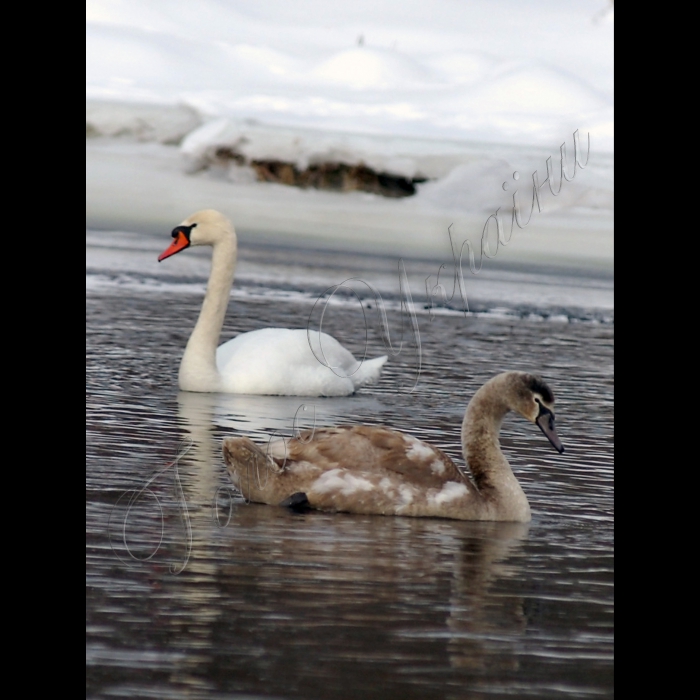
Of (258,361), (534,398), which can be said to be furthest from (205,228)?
(534,398)

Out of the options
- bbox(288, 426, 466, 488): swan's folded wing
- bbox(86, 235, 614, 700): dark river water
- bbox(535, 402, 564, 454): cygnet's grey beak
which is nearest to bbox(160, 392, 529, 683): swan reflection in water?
bbox(86, 235, 614, 700): dark river water

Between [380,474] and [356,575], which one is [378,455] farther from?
[356,575]

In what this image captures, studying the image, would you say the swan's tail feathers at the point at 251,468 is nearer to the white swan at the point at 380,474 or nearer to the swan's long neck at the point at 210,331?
the white swan at the point at 380,474

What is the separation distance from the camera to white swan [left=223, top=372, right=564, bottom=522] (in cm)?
575

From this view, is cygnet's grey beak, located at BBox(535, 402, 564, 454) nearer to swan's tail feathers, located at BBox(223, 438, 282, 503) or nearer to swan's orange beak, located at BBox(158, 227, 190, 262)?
swan's tail feathers, located at BBox(223, 438, 282, 503)

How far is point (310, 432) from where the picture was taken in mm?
6012

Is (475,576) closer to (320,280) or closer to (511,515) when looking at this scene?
(511,515)

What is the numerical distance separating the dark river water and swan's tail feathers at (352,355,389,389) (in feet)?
0.88

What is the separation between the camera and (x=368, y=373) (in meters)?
8.88

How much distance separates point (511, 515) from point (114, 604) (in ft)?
6.61

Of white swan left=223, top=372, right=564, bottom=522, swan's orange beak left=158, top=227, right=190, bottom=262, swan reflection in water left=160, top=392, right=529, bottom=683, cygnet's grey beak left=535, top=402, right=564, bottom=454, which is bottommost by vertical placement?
swan reflection in water left=160, top=392, right=529, bottom=683

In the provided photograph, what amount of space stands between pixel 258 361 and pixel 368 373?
2.54 ft

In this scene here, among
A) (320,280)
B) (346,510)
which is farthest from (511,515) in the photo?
(320,280)

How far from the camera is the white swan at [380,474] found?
18.9ft
